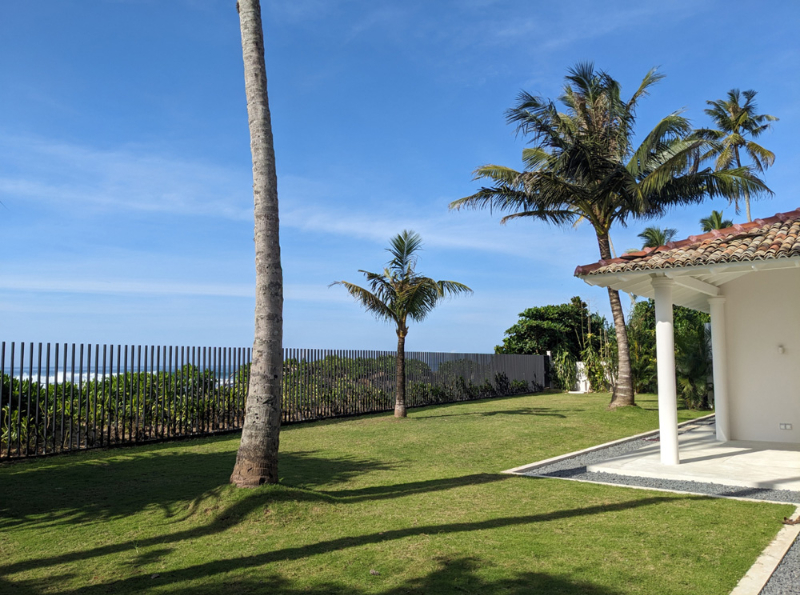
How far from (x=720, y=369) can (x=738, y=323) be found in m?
0.97

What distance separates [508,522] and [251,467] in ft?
9.06

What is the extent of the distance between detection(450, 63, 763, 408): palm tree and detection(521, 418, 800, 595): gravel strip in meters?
7.98

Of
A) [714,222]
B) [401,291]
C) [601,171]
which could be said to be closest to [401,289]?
[401,291]

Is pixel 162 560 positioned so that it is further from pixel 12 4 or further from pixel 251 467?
pixel 12 4

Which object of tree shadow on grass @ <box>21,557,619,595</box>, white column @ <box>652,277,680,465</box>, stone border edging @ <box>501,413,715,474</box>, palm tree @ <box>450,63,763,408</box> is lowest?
stone border edging @ <box>501,413,715,474</box>

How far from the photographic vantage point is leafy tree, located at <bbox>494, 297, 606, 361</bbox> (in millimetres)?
30859

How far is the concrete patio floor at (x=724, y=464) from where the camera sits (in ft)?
25.1

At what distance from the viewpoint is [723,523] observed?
5594 mm

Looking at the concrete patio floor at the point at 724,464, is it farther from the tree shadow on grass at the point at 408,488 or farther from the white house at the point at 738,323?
the tree shadow on grass at the point at 408,488

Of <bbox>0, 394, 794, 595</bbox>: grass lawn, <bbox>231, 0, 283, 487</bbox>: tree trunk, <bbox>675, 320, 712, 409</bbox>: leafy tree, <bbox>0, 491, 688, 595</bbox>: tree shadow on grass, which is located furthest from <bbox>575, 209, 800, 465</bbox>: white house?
<bbox>675, 320, 712, 409</bbox>: leafy tree

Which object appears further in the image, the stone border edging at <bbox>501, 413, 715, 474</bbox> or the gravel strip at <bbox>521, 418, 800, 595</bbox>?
the stone border edging at <bbox>501, 413, 715, 474</bbox>

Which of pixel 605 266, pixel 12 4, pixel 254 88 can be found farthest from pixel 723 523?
pixel 12 4

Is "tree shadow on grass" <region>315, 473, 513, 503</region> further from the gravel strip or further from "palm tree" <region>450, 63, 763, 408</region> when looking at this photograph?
"palm tree" <region>450, 63, 763, 408</region>

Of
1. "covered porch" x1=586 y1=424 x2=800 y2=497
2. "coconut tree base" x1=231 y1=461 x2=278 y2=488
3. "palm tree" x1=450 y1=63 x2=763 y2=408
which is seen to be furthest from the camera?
"palm tree" x1=450 y1=63 x2=763 y2=408
